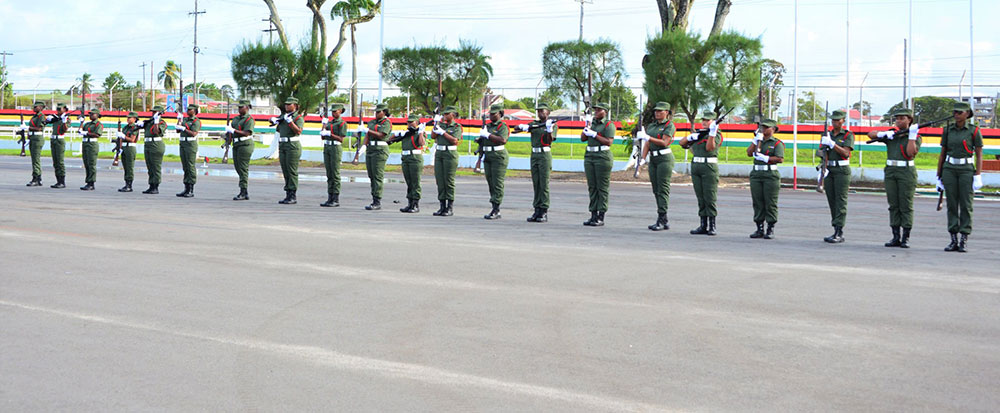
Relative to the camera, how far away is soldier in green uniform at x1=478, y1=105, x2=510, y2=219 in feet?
50.5

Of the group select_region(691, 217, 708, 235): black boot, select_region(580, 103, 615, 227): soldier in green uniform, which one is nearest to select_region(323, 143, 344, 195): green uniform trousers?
select_region(580, 103, 615, 227): soldier in green uniform

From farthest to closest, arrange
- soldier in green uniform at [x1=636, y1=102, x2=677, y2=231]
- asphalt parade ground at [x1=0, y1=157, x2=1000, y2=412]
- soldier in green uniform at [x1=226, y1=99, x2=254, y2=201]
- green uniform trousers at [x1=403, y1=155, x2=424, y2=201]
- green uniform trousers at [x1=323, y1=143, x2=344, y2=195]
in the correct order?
soldier in green uniform at [x1=226, y1=99, x2=254, y2=201], green uniform trousers at [x1=323, y1=143, x2=344, y2=195], green uniform trousers at [x1=403, y1=155, x2=424, y2=201], soldier in green uniform at [x1=636, y1=102, x2=677, y2=231], asphalt parade ground at [x1=0, y1=157, x2=1000, y2=412]

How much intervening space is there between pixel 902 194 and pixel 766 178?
1794mm

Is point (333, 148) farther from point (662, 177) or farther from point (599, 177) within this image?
point (662, 177)

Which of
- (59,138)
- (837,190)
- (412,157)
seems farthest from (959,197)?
(59,138)

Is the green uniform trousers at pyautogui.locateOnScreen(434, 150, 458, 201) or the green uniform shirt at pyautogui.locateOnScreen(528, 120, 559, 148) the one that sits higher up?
the green uniform shirt at pyautogui.locateOnScreen(528, 120, 559, 148)

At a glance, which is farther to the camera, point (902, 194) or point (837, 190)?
point (837, 190)

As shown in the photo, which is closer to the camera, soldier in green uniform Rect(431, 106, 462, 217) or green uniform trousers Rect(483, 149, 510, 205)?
green uniform trousers Rect(483, 149, 510, 205)

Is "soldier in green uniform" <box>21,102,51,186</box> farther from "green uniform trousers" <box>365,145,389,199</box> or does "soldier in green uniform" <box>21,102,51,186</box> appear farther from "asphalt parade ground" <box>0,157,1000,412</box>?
"green uniform trousers" <box>365,145,389,199</box>

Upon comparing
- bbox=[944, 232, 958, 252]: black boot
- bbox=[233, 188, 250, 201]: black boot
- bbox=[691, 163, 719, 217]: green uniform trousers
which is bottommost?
bbox=[944, 232, 958, 252]: black boot

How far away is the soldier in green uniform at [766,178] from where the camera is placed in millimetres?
13156

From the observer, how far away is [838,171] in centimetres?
1301

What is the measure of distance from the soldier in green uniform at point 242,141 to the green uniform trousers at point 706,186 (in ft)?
28.5

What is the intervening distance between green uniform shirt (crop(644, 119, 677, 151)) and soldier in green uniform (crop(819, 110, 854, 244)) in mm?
2160
